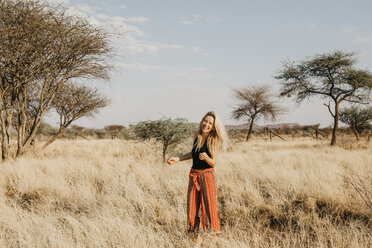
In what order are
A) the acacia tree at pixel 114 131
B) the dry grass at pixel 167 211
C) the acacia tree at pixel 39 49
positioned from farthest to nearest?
the acacia tree at pixel 114 131, the acacia tree at pixel 39 49, the dry grass at pixel 167 211

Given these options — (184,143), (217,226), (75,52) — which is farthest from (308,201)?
(75,52)

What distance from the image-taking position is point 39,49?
7.38 meters

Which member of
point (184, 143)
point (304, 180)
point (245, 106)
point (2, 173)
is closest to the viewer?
point (304, 180)

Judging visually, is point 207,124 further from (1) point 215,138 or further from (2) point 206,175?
(2) point 206,175

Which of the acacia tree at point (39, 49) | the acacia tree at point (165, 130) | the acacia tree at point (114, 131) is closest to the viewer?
the acacia tree at point (39, 49)

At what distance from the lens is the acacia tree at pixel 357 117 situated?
23.7 m

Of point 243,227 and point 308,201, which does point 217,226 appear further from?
point 308,201

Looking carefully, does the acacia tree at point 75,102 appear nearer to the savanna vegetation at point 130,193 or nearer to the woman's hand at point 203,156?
the savanna vegetation at point 130,193

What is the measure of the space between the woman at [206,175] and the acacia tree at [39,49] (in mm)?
6533

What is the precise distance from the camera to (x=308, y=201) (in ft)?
14.6

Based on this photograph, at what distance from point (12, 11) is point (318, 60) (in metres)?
17.1

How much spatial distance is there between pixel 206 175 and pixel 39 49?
7.18m

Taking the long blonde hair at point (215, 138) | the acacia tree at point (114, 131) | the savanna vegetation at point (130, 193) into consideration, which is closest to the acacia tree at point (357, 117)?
the savanna vegetation at point (130, 193)

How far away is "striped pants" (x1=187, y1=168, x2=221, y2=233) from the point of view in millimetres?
2938
